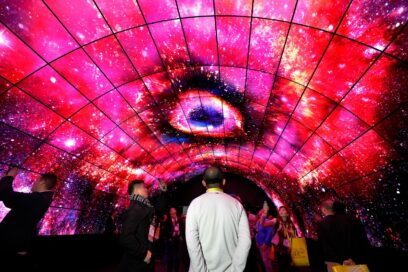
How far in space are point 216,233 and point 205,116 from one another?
8604 millimetres

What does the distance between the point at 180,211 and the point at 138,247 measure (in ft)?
59.7

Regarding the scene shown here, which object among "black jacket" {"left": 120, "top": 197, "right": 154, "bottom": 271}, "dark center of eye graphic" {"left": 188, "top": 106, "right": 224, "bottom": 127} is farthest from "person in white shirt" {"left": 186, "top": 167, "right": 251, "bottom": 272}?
"dark center of eye graphic" {"left": 188, "top": 106, "right": 224, "bottom": 127}

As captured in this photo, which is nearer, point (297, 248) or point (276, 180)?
point (297, 248)

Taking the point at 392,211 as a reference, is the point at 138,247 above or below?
below

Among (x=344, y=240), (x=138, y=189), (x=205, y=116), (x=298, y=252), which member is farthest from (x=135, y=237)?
(x=205, y=116)

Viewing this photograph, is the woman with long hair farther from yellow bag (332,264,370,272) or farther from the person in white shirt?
the person in white shirt

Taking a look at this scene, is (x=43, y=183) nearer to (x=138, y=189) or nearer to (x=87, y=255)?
(x=138, y=189)

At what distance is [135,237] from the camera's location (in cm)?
347

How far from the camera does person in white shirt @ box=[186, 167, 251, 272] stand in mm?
2529

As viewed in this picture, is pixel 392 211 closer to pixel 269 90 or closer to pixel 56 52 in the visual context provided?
pixel 269 90

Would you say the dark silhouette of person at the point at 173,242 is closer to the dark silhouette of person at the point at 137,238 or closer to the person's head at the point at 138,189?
the dark silhouette of person at the point at 137,238

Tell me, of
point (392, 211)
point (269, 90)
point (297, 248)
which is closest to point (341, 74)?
point (269, 90)

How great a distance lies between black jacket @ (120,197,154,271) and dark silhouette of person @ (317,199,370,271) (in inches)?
134

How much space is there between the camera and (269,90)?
26.2ft
